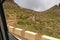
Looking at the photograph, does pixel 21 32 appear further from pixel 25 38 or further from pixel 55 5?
pixel 55 5

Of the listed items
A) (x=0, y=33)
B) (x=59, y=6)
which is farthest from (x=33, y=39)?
(x=59, y=6)

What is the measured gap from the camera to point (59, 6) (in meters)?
46.0

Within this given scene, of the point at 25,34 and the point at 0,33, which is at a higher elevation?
the point at 0,33

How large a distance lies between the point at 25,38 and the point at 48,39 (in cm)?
214

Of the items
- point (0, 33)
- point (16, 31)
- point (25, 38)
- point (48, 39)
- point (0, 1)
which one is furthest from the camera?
point (16, 31)

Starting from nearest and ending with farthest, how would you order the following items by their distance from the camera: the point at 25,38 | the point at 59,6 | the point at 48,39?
the point at 48,39 → the point at 25,38 → the point at 59,6

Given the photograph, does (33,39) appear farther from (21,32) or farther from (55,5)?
(55,5)

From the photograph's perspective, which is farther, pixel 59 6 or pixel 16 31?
pixel 59 6

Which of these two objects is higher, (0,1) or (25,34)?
(0,1)

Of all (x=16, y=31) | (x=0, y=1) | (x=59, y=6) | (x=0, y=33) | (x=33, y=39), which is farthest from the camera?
(x=59, y=6)

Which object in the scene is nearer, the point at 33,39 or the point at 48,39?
the point at 48,39

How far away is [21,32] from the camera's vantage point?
10.0m

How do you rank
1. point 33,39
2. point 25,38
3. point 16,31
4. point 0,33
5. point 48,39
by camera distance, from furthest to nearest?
point 16,31 < point 25,38 < point 33,39 < point 48,39 < point 0,33

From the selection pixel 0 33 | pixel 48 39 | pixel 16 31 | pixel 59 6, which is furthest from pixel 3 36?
pixel 59 6
